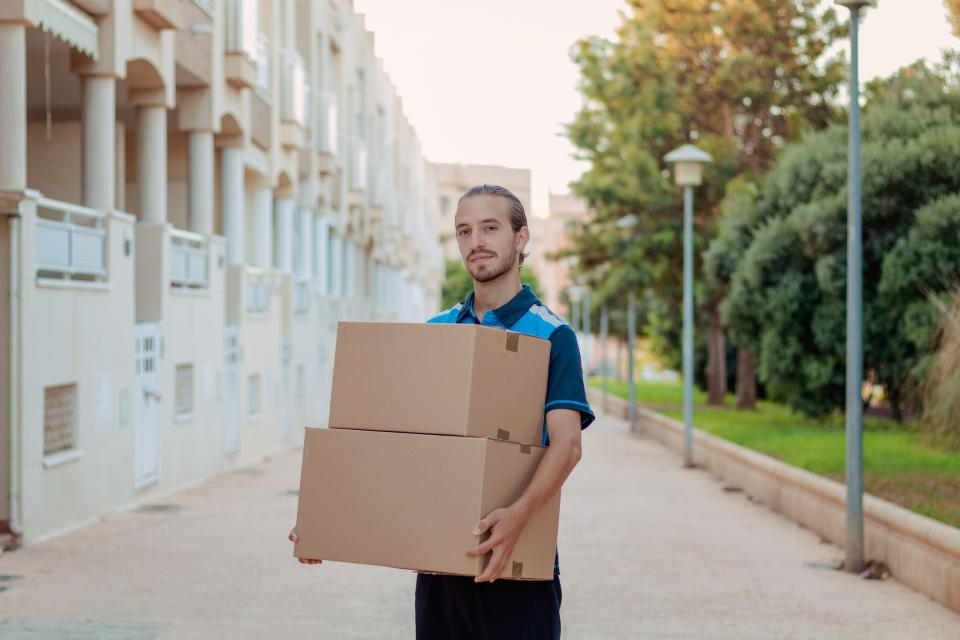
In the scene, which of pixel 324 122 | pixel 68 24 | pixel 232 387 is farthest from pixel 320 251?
pixel 68 24

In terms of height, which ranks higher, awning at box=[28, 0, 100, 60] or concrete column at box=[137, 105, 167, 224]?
awning at box=[28, 0, 100, 60]

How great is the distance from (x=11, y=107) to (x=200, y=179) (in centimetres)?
762

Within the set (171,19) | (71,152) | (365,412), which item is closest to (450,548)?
(365,412)

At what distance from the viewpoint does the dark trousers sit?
11.9 ft

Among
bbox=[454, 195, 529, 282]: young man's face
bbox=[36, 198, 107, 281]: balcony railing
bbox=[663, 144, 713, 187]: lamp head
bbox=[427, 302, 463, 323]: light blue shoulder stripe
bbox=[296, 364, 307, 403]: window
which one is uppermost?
bbox=[663, 144, 713, 187]: lamp head

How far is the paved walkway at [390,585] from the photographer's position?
8352 millimetres

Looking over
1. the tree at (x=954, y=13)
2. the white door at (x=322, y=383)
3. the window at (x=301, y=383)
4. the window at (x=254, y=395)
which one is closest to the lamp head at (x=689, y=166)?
the tree at (x=954, y=13)

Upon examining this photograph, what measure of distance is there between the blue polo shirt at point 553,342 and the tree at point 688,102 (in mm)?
26307

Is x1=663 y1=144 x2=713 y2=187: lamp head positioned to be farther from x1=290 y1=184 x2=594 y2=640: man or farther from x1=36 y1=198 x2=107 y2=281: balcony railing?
x1=290 y1=184 x2=594 y2=640: man

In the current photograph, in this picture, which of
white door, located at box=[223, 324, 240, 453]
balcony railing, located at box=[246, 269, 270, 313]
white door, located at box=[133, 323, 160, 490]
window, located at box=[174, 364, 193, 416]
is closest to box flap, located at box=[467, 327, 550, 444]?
white door, located at box=[133, 323, 160, 490]

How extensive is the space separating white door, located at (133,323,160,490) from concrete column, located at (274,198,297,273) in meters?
9.76

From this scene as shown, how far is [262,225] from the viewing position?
2422 centimetres

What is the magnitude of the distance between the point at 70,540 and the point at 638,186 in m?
21.2

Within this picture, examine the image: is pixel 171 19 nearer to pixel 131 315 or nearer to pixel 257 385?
pixel 131 315
